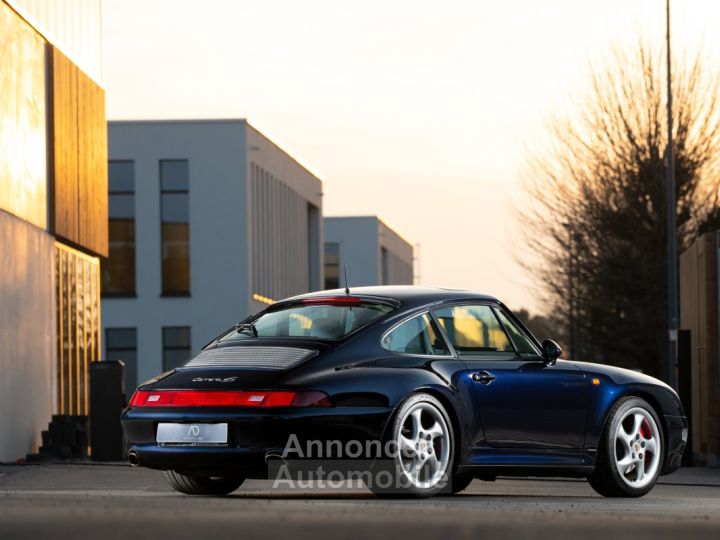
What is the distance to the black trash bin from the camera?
24.2 meters

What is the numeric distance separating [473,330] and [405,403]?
1287 mm

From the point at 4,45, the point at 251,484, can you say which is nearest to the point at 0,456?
the point at 4,45

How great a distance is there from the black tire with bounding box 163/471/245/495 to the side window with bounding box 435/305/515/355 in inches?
68.0

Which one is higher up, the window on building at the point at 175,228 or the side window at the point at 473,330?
the window on building at the point at 175,228

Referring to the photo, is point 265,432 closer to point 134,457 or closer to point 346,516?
point 134,457

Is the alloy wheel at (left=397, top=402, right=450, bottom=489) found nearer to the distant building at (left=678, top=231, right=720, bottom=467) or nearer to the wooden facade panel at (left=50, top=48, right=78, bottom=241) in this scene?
the distant building at (left=678, top=231, right=720, bottom=467)

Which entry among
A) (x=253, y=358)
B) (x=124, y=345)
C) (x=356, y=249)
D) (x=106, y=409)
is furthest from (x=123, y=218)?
(x=253, y=358)

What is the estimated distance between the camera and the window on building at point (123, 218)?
6619cm

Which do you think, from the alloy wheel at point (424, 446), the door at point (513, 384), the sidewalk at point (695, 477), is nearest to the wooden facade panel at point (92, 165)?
the sidewalk at point (695, 477)

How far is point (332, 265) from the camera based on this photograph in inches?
4542

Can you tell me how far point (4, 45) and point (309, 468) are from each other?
54.0ft

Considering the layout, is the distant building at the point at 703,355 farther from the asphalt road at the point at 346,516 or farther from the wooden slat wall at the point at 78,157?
the wooden slat wall at the point at 78,157

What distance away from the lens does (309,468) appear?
11.0 m

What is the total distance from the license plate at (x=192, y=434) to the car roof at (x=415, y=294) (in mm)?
1407
